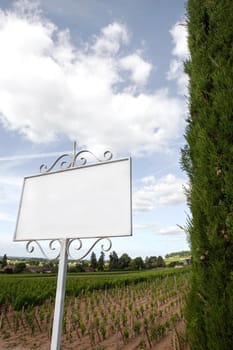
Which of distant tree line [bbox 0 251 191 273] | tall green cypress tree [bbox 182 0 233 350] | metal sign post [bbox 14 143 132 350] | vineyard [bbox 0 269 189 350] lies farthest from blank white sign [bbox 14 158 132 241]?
distant tree line [bbox 0 251 191 273]

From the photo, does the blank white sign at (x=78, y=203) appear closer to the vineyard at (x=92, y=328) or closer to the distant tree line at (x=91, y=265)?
the vineyard at (x=92, y=328)

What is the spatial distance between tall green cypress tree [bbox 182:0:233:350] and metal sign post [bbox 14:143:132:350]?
33.6 inches

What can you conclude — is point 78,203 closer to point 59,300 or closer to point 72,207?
point 72,207

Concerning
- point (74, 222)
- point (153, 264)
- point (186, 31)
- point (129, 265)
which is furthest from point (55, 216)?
point (153, 264)

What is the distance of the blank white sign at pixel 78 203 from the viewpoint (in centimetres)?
289

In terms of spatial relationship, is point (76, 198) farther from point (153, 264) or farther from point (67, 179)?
point (153, 264)

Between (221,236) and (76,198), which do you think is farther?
(76,198)

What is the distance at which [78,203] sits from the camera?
3.19 metres

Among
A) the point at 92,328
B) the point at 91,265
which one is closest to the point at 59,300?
the point at 92,328

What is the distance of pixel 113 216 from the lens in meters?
2.87

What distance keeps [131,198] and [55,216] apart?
42.6 inches

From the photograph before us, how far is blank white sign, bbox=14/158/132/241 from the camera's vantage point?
289cm

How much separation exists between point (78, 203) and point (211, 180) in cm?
169

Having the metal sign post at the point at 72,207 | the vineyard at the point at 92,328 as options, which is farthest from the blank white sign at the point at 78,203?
A: the vineyard at the point at 92,328
